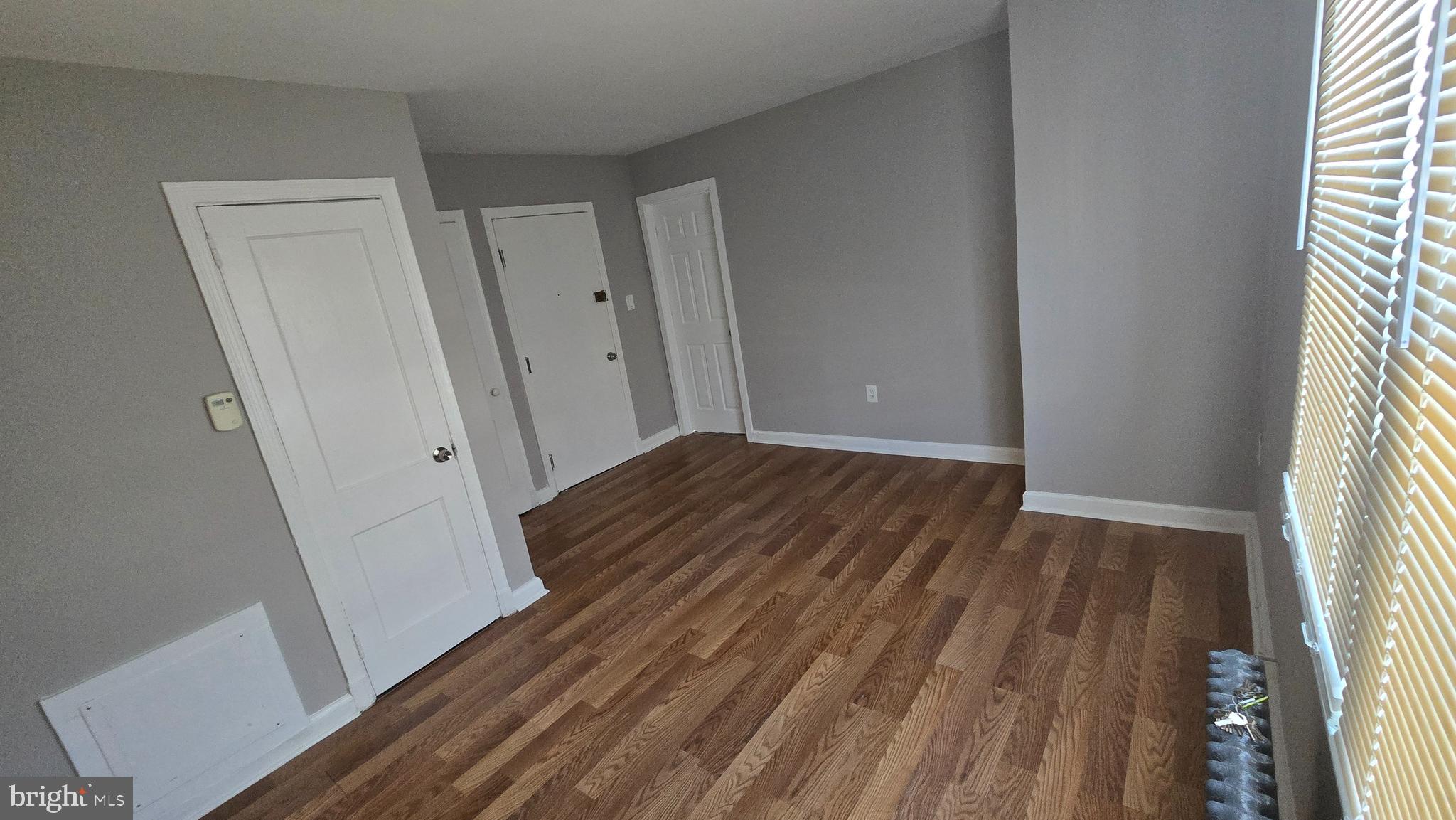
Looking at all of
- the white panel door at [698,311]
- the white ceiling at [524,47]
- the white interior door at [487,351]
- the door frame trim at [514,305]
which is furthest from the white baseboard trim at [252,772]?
the white panel door at [698,311]

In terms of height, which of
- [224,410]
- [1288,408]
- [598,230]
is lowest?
[1288,408]

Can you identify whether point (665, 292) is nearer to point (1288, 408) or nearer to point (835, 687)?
point (835, 687)

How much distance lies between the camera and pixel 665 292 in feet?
16.3

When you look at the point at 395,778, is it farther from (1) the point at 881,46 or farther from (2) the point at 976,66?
(2) the point at 976,66

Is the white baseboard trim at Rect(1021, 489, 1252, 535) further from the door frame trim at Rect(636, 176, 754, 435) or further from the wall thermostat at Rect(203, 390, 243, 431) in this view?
the wall thermostat at Rect(203, 390, 243, 431)

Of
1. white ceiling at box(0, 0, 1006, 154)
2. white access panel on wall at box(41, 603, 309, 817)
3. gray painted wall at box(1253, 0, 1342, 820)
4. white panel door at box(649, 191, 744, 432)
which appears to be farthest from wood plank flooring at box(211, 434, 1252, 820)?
white ceiling at box(0, 0, 1006, 154)

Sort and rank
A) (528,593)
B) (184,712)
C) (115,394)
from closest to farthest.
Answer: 1. (115,394)
2. (184,712)
3. (528,593)

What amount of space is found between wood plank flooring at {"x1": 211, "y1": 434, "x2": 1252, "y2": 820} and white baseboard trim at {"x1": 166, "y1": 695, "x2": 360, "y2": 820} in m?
0.04

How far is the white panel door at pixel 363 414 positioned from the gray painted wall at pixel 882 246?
2393 mm

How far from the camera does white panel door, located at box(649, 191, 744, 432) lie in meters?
4.62

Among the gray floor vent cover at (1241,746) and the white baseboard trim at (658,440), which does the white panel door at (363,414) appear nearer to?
the white baseboard trim at (658,440)

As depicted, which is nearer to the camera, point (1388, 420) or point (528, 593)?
point (1388, 420)

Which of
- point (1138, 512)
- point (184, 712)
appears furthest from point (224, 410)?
point (1138, 512)

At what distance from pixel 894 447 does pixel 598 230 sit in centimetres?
272
